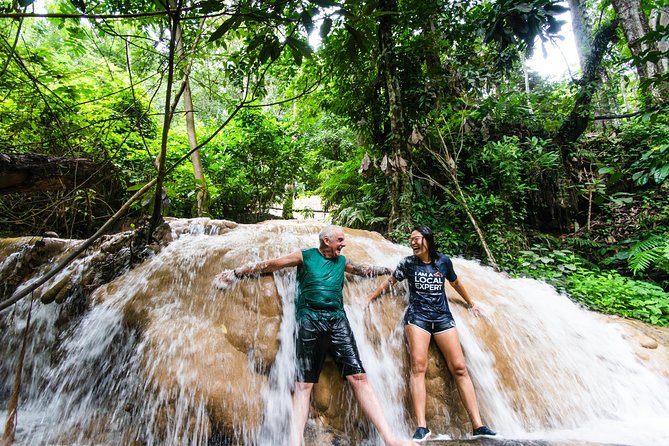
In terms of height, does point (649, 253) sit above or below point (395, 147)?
below

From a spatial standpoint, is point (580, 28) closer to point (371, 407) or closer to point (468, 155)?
point (468, 155)

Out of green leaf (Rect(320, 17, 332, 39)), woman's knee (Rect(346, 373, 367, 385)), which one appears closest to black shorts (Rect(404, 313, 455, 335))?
woman's knee (Rect(346, 373, 367, 385))

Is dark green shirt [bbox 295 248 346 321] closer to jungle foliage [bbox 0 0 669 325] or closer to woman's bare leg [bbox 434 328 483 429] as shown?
woman's bare leg [bbox 434 328 483 429]

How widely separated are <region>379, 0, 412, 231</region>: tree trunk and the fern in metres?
4.12

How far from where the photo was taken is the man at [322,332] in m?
2.59

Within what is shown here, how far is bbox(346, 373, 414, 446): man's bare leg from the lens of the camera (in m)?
2.44

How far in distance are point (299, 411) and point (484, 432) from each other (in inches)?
60.8

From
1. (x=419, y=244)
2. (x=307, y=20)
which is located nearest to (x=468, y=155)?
(x=419, y=244)

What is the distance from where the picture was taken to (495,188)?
7.62m

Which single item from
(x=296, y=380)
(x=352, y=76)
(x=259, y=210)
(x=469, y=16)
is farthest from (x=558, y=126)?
(x=296, y=380)

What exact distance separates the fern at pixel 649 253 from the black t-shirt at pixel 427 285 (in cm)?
475

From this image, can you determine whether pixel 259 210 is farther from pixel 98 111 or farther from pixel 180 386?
pixel 180 386

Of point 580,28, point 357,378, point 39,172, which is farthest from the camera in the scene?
point 580,28

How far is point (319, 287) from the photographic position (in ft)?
9.82
